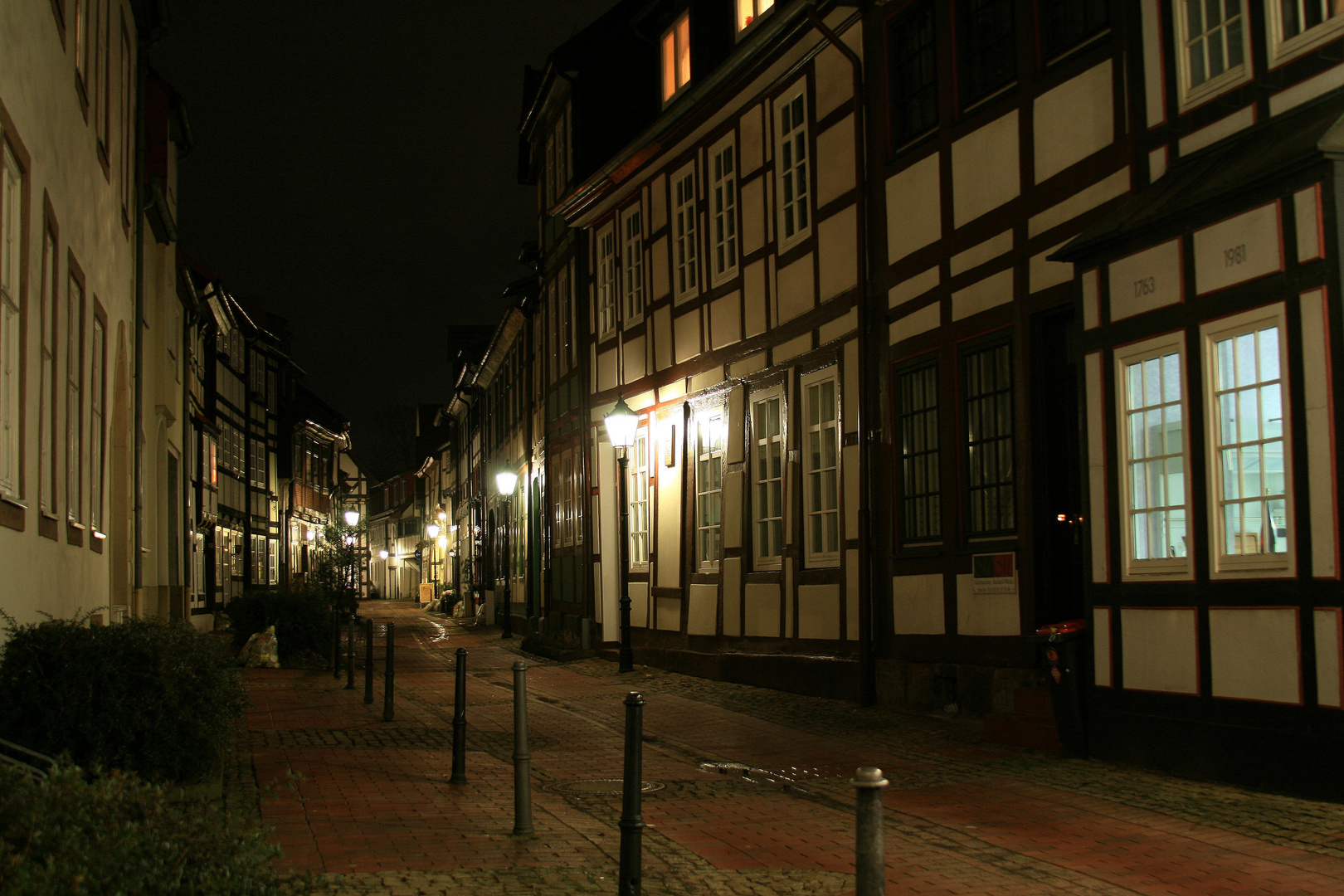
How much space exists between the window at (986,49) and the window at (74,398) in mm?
8217

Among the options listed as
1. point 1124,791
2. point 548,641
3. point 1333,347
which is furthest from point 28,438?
point 548,641

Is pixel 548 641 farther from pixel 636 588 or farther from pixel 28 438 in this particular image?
pixel 28 438

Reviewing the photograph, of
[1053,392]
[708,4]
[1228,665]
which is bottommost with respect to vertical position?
[1228,665]

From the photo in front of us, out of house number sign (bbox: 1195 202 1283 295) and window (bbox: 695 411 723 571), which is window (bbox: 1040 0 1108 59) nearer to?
house number sign (bbox: 1195 202 1283 295)

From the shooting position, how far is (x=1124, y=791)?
28.8ft

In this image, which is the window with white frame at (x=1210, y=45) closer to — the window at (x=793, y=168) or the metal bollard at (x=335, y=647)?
the window at (x=793, y=168)

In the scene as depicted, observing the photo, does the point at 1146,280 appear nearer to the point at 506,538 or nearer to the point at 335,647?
the point at 335,647

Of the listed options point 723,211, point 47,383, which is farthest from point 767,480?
point 47,383

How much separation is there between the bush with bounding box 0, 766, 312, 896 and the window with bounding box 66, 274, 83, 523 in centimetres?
706

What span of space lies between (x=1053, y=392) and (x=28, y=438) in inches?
316

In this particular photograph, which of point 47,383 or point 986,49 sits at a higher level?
point 986,49

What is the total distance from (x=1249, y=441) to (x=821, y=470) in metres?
7.05

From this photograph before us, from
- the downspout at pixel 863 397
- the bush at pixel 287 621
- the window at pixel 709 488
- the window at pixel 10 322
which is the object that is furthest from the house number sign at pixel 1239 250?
the bush at pixel 287 621

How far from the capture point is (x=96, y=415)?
1374 centimetres
